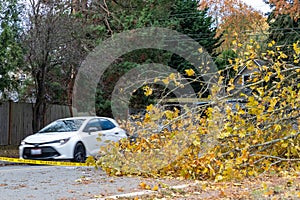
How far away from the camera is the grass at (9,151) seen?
17312 millimetres

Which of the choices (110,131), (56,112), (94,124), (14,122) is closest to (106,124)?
(110,131)

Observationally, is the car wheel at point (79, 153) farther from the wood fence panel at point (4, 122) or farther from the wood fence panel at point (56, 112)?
the wood fence panel at point (56, 112)

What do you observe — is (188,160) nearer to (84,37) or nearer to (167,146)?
(167,146)

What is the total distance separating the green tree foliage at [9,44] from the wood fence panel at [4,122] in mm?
1999

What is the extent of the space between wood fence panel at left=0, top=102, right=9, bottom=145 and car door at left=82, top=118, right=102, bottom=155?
7.17m

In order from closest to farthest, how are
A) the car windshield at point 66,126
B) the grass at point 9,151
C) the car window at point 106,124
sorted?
the car windshield at point 66,126 → the car window at point 106,124 → the grass at point 9,151

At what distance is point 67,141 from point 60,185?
185 inches

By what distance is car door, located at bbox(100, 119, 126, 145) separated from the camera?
48.6ft

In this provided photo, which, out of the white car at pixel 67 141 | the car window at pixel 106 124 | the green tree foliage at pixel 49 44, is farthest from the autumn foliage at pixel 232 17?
the white car at pixel 67 141

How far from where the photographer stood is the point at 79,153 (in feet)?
45.7

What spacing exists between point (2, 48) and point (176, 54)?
13.8m

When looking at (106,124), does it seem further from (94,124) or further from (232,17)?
(232,17)

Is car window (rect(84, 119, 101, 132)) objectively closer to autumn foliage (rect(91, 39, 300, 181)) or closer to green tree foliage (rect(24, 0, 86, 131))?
green tree foliage (rect(24, 0, 86, 131))

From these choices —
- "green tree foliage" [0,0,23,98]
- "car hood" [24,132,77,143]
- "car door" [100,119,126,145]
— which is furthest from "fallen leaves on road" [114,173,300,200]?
"green tree foliage" [0,0,23,98]
